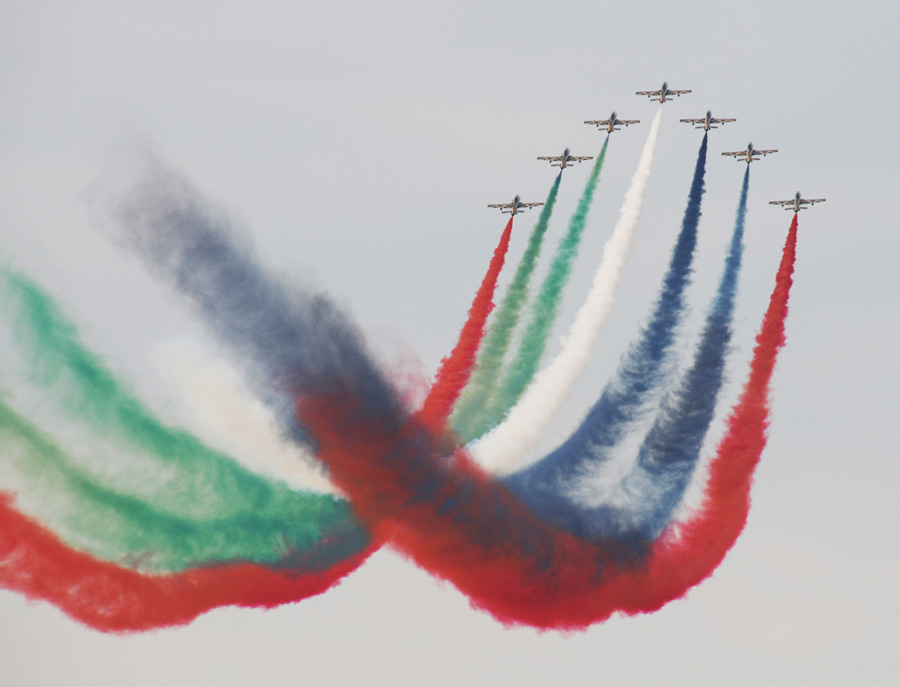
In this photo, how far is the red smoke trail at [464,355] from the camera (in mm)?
92750

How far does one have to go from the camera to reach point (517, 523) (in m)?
89.9

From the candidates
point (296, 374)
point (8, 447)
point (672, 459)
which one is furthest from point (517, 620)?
point (8, 447)

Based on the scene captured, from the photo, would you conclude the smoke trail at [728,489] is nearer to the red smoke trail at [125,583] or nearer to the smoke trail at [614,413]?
the smoke trail at [614,413]

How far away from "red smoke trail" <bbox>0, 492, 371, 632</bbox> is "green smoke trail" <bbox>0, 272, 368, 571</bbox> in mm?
503

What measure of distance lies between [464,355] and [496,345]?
5.66ft

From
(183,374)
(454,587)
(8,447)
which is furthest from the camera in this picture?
(454,587)

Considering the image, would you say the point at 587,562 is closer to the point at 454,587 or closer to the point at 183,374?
the point at 454,587

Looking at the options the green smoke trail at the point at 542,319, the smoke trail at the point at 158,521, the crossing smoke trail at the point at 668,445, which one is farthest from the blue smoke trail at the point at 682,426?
the smoke trail at the point at 158,521

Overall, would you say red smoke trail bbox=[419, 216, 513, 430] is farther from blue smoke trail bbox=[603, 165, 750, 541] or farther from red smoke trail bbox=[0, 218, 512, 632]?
blue smoke trail bbox=[603, 165, 750, 541]

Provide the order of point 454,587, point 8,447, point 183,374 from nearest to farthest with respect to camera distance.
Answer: point 8,447 → point 183,374 → point 454,587

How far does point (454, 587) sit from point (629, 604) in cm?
992

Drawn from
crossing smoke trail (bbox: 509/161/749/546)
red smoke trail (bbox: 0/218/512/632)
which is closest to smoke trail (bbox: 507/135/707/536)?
crossing smoke trail (bbox: 509/161/749/546)

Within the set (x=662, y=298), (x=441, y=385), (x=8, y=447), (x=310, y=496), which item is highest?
(x=662, y=298)

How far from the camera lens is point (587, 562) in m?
93.2
